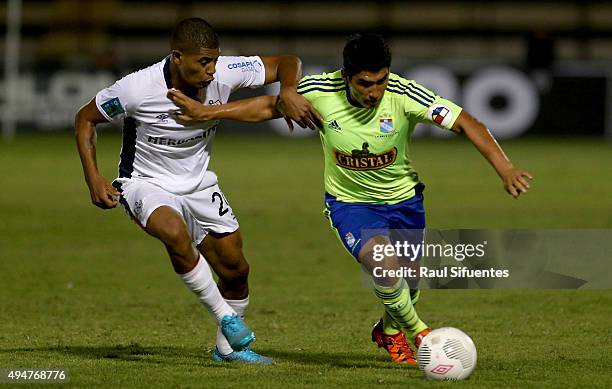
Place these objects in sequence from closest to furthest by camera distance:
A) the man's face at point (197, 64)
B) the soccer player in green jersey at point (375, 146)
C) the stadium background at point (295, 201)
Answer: the soccer player in green jersey at point (375, 146), the man's face at point (197, 64), the stadium background at point (295, 201)

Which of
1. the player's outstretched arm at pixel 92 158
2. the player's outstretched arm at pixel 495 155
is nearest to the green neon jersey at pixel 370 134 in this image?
the player's outstretched arm at pixel 495 155

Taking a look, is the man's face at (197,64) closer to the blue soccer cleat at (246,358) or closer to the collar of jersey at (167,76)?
the collar of jersey at (167,76)

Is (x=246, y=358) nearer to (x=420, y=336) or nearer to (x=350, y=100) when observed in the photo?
(x=420, y=336)

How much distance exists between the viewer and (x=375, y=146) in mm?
7180

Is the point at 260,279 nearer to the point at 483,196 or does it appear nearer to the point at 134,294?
the point at 134,294

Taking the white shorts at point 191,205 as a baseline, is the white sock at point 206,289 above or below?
below

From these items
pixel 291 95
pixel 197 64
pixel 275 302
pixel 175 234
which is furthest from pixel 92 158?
pixel 275 302

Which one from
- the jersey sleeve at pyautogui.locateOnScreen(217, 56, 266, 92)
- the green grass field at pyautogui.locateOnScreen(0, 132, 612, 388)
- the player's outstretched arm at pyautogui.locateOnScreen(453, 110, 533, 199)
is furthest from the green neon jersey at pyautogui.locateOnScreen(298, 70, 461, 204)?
the green grass field at pyautogui.locateOnScreen(0, 132, 612, 388)

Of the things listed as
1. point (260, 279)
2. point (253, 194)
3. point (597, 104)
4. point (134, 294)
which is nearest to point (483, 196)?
point (253, 194)

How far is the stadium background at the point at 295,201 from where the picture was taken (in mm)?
7539

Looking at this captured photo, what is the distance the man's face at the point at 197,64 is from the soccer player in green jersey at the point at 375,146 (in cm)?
14

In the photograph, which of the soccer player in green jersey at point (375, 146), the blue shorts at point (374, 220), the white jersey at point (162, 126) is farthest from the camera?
the white jersey at point (162, 126)

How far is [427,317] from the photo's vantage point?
9133 millimetres

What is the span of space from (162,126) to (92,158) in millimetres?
456
